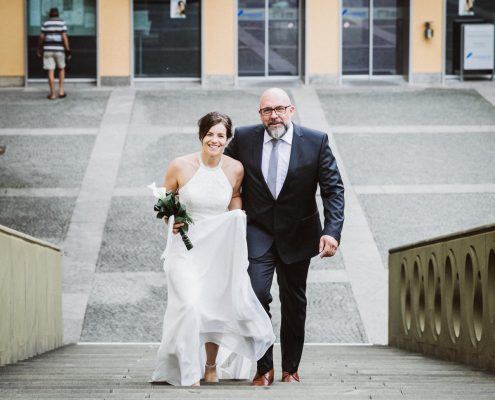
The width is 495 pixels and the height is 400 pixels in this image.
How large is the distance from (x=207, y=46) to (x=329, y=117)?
5.37m

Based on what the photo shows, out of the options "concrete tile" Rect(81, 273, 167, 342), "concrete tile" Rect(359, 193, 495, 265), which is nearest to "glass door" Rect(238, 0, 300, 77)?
"concrete tile" Rect(359, 193, 495, 265)

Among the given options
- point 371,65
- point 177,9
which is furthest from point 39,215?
point 371,65

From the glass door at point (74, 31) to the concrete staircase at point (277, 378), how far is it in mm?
17261

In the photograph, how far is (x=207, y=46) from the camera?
1051 inches

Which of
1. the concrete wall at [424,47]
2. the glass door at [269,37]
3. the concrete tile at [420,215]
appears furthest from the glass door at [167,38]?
the concrete tile at [420,215]

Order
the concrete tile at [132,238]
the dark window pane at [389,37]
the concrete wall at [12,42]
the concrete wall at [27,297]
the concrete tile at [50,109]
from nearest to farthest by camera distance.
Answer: the concrete wall at [27,297] < the concrete tile at [132,238] < the concrete tile at [50,109] < the concrete wall at [12,42] < the dark window pane at [389,37]

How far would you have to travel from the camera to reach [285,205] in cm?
714

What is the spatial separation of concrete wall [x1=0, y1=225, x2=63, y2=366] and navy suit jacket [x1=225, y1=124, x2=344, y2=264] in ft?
6.59

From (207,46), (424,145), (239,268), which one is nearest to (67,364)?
(239,268)

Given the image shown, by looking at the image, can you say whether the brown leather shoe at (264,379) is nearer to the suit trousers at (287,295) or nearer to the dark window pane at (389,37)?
the suit trousers at (287,295)

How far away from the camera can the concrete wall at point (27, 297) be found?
26.5 feet

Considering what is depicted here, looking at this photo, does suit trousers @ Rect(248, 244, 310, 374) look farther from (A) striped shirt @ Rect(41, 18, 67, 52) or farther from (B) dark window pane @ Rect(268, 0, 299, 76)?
(B) dark window pane @ Rect(268, 0, 299, 76)

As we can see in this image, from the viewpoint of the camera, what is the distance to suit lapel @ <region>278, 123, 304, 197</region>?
713 cm

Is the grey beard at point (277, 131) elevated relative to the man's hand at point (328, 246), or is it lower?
elevated
